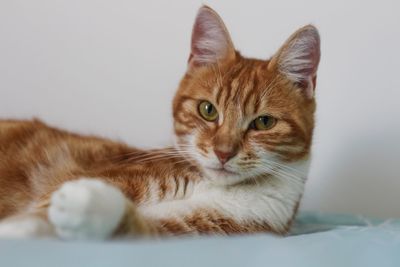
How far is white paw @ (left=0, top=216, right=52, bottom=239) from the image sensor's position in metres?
1.00

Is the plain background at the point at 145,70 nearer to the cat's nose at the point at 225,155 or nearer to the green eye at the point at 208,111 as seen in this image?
the green eye at the point at 208,111

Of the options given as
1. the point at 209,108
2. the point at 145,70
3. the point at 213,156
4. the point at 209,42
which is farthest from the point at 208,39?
the point at 145,70

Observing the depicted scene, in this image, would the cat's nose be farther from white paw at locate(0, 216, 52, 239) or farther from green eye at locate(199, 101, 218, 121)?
white paw at locate(0, 216, 52, 239)

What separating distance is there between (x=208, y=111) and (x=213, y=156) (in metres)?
0.19

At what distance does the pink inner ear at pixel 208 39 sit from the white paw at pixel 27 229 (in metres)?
0.80

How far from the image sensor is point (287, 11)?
218cm

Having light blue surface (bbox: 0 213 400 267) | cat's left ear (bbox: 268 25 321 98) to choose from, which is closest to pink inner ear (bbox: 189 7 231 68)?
cat's left ear (bbox: 268 25 321 98)

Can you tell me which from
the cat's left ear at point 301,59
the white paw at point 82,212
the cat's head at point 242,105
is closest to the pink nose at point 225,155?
the cat's head at point 242,105

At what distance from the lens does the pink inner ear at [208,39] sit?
1.62 metres

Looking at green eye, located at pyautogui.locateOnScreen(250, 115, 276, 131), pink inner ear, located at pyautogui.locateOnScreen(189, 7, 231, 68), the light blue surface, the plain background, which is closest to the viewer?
the light blue surface

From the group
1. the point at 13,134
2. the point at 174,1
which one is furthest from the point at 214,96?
the point at 174,1

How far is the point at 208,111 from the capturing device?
60.9 inches

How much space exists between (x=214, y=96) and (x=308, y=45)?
0.31 metres

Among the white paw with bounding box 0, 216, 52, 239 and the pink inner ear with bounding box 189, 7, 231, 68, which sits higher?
the pink inner ear with bounding box 189, 7, 231, 68
